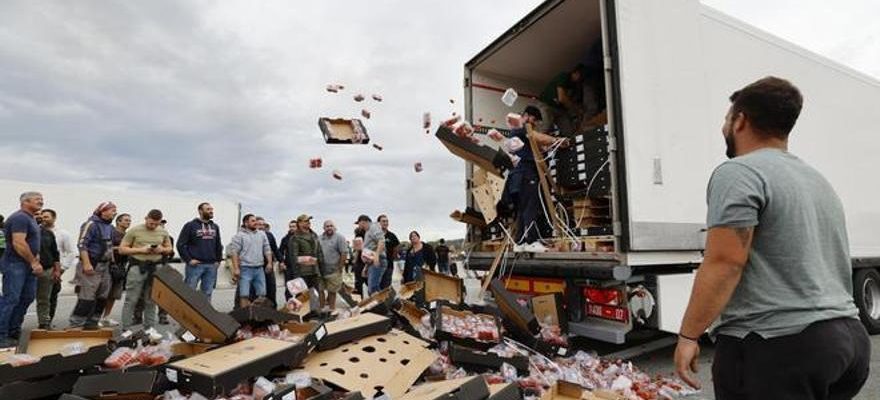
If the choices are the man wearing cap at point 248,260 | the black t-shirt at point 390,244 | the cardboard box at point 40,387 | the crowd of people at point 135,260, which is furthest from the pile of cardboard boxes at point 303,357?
the black t-shirt at point 390,244

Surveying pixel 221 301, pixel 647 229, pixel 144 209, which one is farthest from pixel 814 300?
pixel 144 209

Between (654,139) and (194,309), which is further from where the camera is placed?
(654,139)

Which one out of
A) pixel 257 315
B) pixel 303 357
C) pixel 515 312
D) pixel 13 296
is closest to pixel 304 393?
pixel 303 357

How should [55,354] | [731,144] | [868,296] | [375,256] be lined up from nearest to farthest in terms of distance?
[731,144], [55,354], [868,296], [375,256]

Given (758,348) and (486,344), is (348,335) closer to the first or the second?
(486,344)

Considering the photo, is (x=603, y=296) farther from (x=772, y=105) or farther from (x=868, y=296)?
(x=868, y=296)

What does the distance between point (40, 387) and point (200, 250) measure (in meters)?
4.23

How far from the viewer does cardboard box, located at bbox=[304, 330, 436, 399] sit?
264 centimetres

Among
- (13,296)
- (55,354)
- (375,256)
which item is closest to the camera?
(55,354)

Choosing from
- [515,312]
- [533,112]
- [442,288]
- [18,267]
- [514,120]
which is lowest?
[515,312]

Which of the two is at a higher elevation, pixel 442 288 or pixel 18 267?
pixel 18 267

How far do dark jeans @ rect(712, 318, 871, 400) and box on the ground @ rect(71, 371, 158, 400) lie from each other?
246cm

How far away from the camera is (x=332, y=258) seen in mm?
7621

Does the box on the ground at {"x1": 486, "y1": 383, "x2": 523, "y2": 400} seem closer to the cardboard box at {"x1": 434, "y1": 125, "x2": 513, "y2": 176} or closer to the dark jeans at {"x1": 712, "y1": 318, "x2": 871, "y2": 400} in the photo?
the dark jeans at {"x1": 712, "y1": 318, "x2": 871, "y2": 400}
